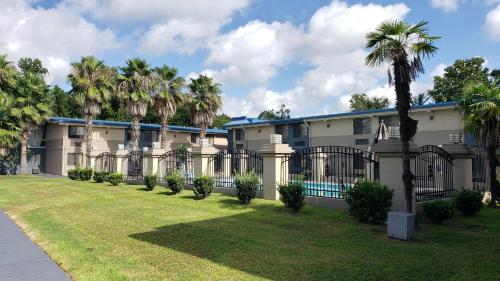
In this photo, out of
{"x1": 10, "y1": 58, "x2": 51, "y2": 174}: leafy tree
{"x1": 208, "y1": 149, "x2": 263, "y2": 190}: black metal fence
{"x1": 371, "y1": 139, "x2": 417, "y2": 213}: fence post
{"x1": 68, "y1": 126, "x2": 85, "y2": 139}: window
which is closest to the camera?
{"x1": 371, "y1": 139, "x2": 417, "y2": 213}: fence post

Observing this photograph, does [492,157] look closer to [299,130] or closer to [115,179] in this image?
[115,179]

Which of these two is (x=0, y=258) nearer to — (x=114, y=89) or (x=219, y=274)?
(x=219, y=274)

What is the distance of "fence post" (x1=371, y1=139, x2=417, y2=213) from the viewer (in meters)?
11.5

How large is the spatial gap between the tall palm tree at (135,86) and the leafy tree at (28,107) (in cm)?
926

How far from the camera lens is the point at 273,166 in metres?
15.4

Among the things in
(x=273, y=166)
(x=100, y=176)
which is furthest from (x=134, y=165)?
(x=273, y=166)

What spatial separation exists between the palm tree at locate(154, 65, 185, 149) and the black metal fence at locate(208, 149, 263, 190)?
17.9 m

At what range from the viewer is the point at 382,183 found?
11.8 metres

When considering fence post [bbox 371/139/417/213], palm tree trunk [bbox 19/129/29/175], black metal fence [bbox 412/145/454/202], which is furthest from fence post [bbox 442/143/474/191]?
palm tree trunk [bbox 19/129/29/175]

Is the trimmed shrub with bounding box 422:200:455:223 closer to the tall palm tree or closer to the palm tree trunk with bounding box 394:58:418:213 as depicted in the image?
the palm tree trunk with bounding box 394:58:418:213

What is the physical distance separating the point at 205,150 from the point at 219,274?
1324 centimetres

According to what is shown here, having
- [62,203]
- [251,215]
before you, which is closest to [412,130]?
[251,215]

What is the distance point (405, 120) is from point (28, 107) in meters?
36.8

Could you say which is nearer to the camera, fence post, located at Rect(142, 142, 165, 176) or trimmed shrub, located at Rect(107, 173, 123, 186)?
fence post, located at Rect(142, 142, 165, 176)
